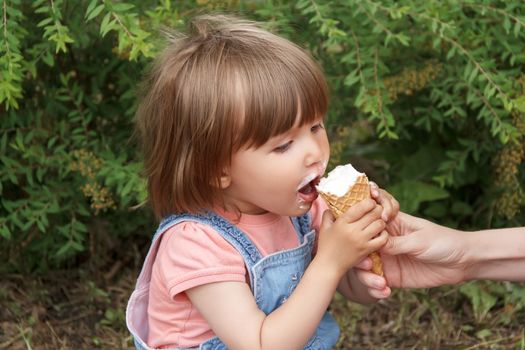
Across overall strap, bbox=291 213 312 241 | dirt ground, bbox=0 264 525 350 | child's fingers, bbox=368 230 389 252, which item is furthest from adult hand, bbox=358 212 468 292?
dirt ground, bbox=0 264 525 350

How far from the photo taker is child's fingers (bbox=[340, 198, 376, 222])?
7.50ft

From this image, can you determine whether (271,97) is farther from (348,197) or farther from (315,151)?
(348,197)

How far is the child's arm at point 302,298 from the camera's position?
7.47ft

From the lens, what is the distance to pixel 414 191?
3.87 metres

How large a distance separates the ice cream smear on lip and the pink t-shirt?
27 cm

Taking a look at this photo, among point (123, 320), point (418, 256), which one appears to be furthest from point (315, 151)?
point (123, 320)

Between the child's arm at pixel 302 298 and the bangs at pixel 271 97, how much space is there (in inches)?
10.3

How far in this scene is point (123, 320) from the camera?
361cm

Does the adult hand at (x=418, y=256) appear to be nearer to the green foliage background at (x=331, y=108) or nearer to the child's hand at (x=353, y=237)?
the child's hand at (x=353, y=237)

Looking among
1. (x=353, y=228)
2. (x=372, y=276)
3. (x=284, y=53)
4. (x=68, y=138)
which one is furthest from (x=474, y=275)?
(x=68, y=138)

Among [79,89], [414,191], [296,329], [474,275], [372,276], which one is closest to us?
[296,329]

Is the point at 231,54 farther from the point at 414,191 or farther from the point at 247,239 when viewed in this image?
the point at 414,191

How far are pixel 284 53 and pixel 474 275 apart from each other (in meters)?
0.93

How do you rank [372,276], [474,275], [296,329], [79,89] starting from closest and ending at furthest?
[296,329]
[372,276]
[474,275]
[79,89]
